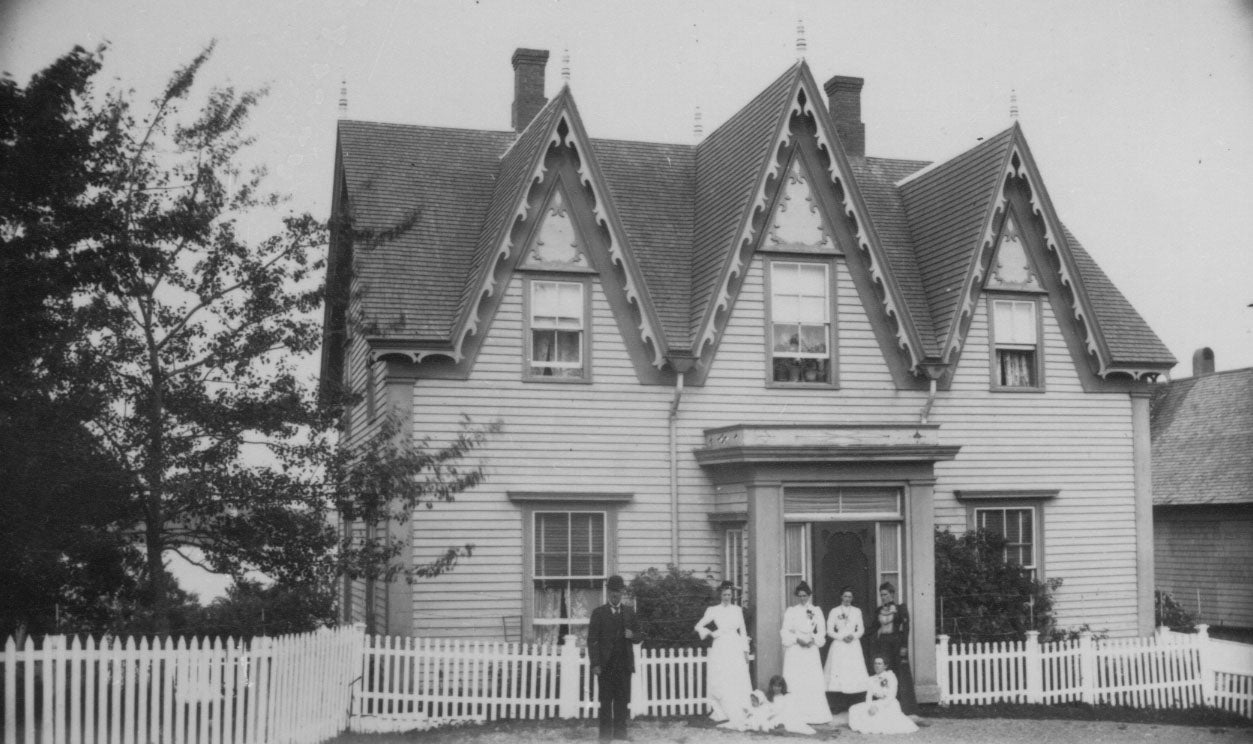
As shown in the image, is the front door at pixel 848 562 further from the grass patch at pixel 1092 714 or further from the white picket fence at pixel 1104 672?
the grass patch at pixel 1092 714

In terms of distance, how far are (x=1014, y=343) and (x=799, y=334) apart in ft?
13.7

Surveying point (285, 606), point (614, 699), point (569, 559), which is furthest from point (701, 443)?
point (285, 606)

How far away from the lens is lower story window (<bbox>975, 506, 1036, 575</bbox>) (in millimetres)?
22719

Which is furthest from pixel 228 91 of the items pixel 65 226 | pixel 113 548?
pixel 113 548

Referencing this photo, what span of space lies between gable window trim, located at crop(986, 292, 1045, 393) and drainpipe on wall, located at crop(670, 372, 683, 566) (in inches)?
235

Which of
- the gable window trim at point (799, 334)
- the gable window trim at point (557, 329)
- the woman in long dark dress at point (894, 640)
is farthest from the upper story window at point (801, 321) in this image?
the woman in long dark dress at point (894, 640)

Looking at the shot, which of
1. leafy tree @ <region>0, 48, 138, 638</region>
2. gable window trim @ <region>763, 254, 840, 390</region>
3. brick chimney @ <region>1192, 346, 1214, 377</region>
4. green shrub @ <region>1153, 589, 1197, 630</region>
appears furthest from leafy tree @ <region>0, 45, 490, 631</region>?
brick chimney @ <region>1192, 346, 1214, 377</region>

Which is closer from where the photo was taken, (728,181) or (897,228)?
(728,181)

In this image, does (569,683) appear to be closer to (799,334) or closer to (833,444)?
(833,444)

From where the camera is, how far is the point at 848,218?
21.9 meters

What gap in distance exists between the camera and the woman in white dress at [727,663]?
17688 millimetres

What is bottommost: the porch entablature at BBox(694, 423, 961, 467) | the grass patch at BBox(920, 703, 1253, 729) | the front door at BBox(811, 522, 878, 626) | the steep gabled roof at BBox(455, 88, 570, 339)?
the grass patch at BBox(920, 703, 1253, 729)

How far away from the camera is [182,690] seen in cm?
1358

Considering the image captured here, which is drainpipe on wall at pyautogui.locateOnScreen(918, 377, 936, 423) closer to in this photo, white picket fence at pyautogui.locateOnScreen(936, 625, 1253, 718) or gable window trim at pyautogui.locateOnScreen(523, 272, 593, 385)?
white picket fence at pyautogui.locateOnScreen(936, 625, 1253, 718)
